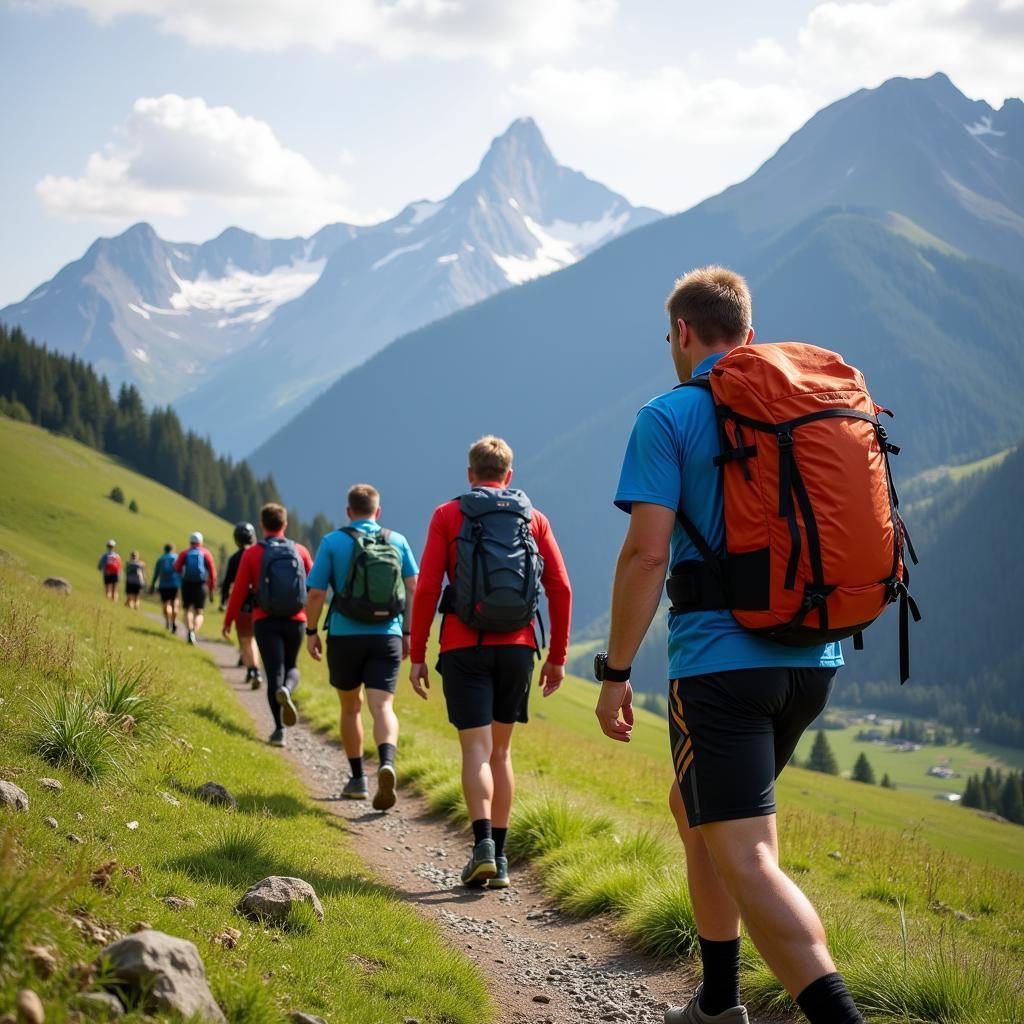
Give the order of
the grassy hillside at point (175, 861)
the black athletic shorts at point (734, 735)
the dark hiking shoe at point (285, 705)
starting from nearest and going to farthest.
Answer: the grassy hillside at point (175, 861), the black athletic shorts at point (734, 735), the dark hiking shoe at point (285, 705)

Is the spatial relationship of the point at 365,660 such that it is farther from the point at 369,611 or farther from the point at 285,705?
Result: the point at 285,705

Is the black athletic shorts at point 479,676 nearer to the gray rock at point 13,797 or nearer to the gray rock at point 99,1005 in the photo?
the gray rock at point 13,797

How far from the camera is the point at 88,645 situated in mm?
12508

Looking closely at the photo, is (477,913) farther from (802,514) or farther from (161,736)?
(802,514)

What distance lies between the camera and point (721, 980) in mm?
4926

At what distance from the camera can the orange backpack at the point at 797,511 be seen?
412 centimetres

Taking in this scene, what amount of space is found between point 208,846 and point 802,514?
461cm

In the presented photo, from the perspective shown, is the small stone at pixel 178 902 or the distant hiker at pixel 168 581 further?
the distant hiker at pixel 168 581

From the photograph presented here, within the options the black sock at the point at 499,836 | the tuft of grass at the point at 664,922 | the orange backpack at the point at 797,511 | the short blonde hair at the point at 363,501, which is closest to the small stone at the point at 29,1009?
the orange backpack at the point at 797,511

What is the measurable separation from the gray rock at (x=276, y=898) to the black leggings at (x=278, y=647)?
739cm

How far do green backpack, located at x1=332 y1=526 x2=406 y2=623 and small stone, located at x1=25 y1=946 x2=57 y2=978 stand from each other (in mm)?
6613

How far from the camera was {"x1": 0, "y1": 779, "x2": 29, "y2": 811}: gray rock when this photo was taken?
5.48m

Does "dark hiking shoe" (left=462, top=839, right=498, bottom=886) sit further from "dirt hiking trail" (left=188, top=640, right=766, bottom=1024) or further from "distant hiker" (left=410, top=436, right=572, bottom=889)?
"dirt hiking trail" (left=188, top=640, right=766, bottom=1024)

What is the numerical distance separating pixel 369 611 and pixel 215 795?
98.0 inches
